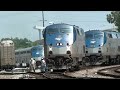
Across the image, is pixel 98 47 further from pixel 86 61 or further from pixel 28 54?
pixel 28 54

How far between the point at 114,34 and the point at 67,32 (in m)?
12.0

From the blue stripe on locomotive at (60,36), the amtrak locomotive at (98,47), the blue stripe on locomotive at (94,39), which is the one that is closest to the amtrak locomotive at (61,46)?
the blue stripe on locomotive at (60,36)

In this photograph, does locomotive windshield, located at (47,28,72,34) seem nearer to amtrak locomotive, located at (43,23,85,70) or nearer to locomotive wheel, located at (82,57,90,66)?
amtrak locomotive, located at (43,23,85,70)

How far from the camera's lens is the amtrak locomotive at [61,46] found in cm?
2550

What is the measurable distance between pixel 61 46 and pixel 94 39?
8336mm

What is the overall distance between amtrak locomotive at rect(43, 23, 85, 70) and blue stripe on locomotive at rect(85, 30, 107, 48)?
6.79 m

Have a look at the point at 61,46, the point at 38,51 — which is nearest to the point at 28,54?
the point at 38,51

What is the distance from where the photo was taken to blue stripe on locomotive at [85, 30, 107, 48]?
109 ft

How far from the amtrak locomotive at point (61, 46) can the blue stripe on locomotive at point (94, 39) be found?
22.3ft

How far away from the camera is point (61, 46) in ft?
83.9

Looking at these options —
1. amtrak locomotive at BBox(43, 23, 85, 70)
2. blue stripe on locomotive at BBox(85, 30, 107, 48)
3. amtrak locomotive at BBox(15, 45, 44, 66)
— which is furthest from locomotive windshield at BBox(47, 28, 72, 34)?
amtrak locomotive at BBox(15, 45, 44, 66)
